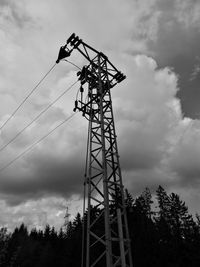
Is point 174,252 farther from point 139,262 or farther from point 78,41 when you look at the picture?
point 78,41

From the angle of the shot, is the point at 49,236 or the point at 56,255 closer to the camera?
the point at 56,255

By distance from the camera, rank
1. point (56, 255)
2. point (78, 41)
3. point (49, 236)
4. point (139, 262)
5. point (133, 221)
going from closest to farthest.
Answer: point (78, 41) → point (139, 262) → point (133, 221) → point (56, 255) → point (49, 236)

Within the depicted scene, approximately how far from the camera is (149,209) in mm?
54844

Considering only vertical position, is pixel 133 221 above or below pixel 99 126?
above

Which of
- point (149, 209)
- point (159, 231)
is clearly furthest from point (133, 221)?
point (149, 209)

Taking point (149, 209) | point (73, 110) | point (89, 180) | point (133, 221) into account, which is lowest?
point (89, 180)

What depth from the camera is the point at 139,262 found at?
31062mm

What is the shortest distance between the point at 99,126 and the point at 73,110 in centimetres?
175

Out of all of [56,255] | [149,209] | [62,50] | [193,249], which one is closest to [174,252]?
[193,249]

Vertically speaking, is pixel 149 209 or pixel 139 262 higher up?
Result: pixel 149 209

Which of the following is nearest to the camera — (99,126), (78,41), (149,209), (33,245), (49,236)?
(99,126)

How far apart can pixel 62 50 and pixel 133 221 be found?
99.3 feet

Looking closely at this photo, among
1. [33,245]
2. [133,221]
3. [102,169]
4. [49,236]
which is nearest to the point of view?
[102,169]

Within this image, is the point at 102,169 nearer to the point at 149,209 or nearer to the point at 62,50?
the point at 62,50
